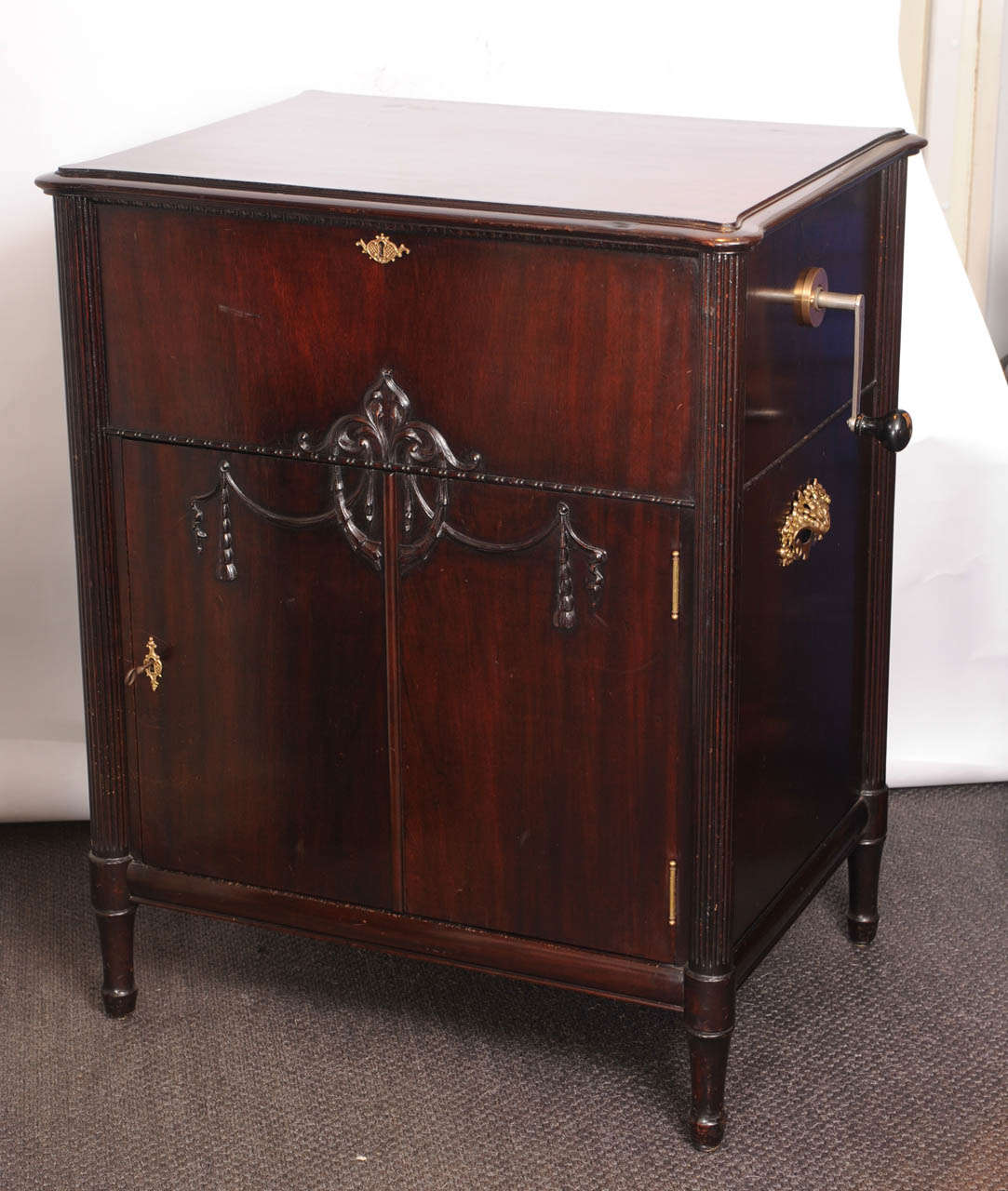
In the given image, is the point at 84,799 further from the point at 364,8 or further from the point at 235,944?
the point at 364,8

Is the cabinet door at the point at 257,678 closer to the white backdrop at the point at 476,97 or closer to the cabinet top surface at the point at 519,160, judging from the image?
the cabinet top surface at the point at 519,160

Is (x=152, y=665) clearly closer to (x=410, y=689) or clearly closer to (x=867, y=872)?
(x=410, y=689)

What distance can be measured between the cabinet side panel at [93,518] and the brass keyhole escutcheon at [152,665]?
0.10 ft

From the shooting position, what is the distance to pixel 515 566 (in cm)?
190

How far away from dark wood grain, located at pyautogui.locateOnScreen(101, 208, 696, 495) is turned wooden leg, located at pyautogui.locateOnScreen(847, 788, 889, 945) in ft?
2.39

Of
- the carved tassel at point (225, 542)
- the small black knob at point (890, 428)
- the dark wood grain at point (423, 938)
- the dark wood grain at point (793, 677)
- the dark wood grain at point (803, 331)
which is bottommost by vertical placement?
the dark wood grain at point (423, 938)

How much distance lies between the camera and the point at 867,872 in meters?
2.38

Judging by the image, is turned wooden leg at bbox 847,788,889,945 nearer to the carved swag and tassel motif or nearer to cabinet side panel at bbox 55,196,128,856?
the carved swag and tassel motif

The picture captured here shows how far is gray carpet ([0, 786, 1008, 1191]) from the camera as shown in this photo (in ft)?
6.57

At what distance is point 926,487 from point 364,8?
1042 mm

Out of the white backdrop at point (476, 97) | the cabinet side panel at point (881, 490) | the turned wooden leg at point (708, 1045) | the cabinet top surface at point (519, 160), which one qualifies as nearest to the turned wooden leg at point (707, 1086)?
the turned wooden leg at point (708, 1045)

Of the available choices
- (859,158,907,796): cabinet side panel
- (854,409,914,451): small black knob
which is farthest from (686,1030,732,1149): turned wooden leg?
(854,409,914,451): small black knob

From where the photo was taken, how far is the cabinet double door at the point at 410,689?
1.88 m

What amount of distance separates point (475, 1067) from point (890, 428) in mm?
859
